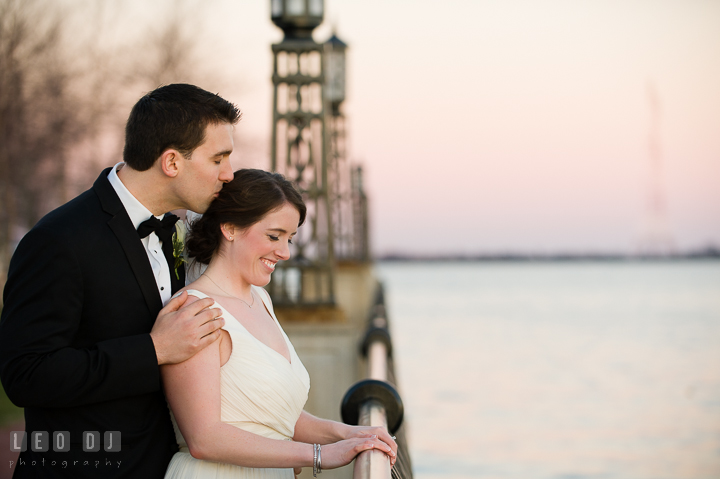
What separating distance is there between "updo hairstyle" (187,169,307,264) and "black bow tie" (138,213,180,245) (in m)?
0.12

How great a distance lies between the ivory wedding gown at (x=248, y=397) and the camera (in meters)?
2.58

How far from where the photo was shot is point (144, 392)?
7.82ft

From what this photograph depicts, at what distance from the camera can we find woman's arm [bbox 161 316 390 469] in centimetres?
242

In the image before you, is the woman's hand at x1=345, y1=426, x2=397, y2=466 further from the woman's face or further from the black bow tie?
the black bow tie

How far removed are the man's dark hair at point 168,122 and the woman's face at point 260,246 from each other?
41 cm

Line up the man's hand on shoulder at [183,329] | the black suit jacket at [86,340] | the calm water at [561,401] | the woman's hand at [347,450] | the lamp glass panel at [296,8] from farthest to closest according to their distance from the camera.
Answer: the calm water at [561,401], the lamp glass panel at [296,8], the woman's hand at [347,450], the man's hand on shoulder at [183,329], the black suit jacket at [86,340]

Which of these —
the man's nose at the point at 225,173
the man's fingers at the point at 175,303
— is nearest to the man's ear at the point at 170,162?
the man's nose at the point at 225,173

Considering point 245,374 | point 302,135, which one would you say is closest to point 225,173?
point 245,374

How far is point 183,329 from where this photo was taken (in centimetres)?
238

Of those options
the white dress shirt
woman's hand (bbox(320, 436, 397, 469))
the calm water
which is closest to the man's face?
the white dress shirt

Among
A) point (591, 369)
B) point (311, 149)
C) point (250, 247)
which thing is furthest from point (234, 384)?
point (591, 369)

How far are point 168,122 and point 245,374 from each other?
38.6 inches

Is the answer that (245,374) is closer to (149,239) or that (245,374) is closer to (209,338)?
(209,338)

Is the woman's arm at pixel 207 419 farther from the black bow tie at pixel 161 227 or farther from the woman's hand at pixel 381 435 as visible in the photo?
the black bow tie at pixel 161 227
